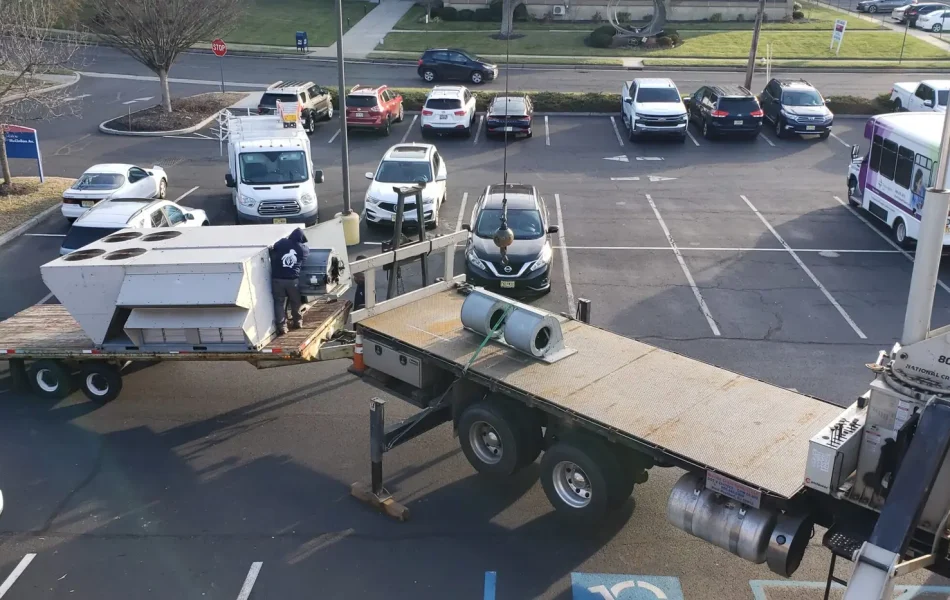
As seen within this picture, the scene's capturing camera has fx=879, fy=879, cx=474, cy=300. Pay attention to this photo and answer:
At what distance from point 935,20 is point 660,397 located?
49317 mm

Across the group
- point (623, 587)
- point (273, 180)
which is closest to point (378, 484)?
point (623, 587)

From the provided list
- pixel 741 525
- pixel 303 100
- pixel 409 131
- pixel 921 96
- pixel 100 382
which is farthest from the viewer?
pixel 409 131

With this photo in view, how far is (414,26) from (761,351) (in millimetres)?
41614

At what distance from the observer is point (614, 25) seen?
45.4 metres

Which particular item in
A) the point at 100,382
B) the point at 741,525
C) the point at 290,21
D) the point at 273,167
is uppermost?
the point at 290,21

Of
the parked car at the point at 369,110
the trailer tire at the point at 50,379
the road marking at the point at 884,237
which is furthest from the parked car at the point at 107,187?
the road marking at the point at 884,237

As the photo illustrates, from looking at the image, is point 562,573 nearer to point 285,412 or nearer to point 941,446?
point 941,446

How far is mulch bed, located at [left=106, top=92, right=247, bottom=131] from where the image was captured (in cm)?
2956

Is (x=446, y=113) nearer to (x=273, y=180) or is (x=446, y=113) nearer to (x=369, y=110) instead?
(x=369, y=110)

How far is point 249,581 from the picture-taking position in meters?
8.66

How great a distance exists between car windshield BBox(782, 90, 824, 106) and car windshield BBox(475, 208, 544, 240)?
618 inches

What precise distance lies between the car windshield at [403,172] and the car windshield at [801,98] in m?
14.4

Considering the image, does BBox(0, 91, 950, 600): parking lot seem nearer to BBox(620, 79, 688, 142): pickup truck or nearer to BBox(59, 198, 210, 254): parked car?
BBox(59, 198, 210, 254): parked car

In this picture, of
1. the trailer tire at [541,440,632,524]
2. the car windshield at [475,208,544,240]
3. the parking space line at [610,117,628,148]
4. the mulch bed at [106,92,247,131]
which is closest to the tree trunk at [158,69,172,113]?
the mulch bed at [106,92,247,131]
